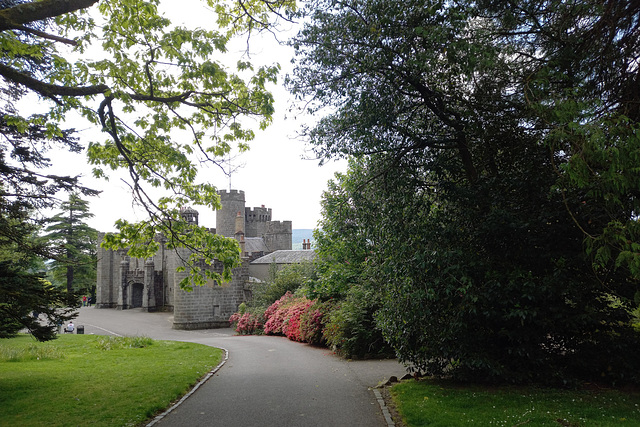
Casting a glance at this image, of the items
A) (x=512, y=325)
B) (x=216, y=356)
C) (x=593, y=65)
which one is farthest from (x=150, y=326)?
(x=593, y=65)

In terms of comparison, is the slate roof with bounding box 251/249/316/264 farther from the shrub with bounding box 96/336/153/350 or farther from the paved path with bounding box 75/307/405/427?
the paved path with bounding box 75/307/405/427

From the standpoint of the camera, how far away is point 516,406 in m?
6.48

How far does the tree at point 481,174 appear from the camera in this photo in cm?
731

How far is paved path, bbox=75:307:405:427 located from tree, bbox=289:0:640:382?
5.51 feet

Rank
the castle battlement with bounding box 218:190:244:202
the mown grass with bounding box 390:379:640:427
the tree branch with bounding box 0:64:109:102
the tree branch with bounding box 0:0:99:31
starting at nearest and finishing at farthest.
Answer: the mown grass with bounding box 390:379:640:427, the tree branch with bounding box 0:0:99:31, the tree branch with bounding box 0:64:109:102, the castle battlement with bounding box 218:190:244:202

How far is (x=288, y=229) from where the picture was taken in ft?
198

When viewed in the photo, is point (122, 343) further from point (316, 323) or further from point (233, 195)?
point (233, 195)

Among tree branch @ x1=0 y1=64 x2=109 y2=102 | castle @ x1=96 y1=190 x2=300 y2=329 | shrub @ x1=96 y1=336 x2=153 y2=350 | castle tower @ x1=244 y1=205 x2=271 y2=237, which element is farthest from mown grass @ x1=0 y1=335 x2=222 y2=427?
castle tower @ x1=244 y1=205 x2=271 y2=237

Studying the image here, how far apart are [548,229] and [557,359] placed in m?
2.44

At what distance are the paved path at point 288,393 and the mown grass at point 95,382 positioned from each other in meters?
0.63

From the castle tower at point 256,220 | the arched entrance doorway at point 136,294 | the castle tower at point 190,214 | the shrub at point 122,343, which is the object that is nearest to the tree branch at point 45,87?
the shrub at point 122,343

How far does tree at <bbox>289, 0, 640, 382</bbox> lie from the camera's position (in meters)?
7.31

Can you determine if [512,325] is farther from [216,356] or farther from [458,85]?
[216,356]

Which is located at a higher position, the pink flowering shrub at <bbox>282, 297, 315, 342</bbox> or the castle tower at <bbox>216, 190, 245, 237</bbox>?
the castle tower at <bbox>216, 190, 245, 237</bbox>
